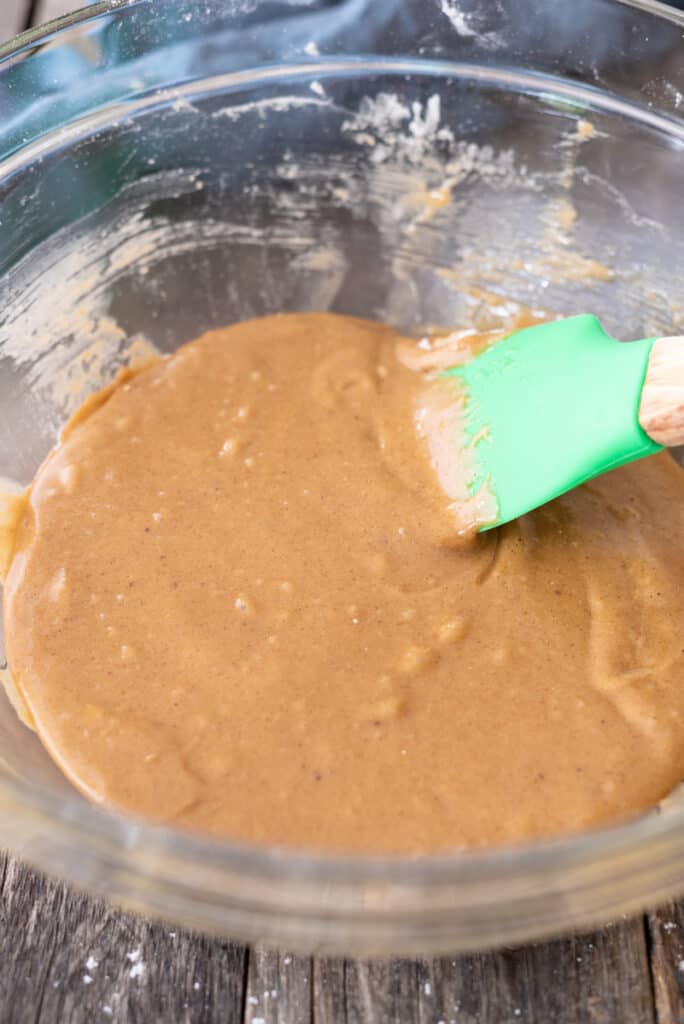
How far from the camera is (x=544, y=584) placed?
6.52 ft

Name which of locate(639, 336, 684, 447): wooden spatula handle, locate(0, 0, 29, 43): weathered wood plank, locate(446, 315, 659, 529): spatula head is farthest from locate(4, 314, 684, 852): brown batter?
locate(0, 0, 29, 43): weathered wood plank

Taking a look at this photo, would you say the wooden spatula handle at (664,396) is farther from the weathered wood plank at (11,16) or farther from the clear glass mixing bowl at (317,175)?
the weathered wood plank at (11,16)

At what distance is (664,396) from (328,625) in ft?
2.40

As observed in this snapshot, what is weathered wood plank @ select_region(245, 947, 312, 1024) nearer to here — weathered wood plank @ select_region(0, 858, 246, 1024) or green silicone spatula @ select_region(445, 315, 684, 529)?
weathered wood plank @ select_region(0, 858, 246, 1024)

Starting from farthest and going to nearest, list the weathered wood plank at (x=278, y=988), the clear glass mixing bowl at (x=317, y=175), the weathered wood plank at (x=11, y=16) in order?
the weathered wood plank at (x=11, y=16) → the clear glass mixing bowl at (x=317, y=175) → the weathered wood plank at (x=278, y=988)

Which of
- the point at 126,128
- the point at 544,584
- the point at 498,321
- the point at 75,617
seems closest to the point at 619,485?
the point at 544,584

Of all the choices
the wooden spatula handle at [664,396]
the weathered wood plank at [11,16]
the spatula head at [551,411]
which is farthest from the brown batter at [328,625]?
the weathered wood plank at [11,16]

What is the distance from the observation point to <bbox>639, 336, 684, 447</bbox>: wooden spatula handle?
5.98ft

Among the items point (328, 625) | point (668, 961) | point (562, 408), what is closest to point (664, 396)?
point (562, 408)

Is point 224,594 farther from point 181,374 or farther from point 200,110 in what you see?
point 200,110

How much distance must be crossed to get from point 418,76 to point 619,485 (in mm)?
1008

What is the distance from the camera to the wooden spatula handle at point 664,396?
1.82 metres

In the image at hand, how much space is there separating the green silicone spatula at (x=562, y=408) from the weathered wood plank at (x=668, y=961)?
75 cm

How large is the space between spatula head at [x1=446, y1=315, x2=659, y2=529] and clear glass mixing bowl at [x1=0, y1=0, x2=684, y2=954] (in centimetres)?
37
